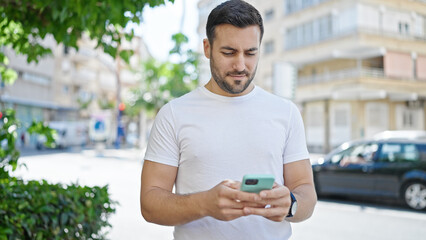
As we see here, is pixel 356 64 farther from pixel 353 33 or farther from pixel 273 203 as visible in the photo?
pixel 273 203

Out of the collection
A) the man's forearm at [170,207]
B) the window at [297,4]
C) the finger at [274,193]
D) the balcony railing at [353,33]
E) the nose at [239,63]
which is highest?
the window at [297,4]

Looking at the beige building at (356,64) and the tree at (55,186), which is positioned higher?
the beige building at (356,64)

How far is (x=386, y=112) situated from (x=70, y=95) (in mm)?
32235

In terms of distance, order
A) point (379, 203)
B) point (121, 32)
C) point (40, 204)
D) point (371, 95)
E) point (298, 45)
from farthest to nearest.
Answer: point (298, 45), point (371, 95), point (379, 203), point (121, 32), point (40, 204)

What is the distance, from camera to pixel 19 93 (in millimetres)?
40781

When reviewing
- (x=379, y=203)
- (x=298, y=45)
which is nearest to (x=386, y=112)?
(x=298, y=45)

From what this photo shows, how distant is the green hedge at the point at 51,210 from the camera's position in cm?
333

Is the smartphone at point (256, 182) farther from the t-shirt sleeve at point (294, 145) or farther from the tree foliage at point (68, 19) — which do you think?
the tree foliage at point (68, 19)

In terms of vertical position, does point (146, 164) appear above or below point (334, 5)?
below

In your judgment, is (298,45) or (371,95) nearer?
(371,95)

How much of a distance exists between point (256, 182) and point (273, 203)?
135 millimetres

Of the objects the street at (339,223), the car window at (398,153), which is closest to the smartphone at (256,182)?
the street at (339,223)

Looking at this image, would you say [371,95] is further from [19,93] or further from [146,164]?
[146,164]

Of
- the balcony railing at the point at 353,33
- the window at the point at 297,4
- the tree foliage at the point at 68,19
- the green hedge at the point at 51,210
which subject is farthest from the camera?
the window at the point at 297,4
